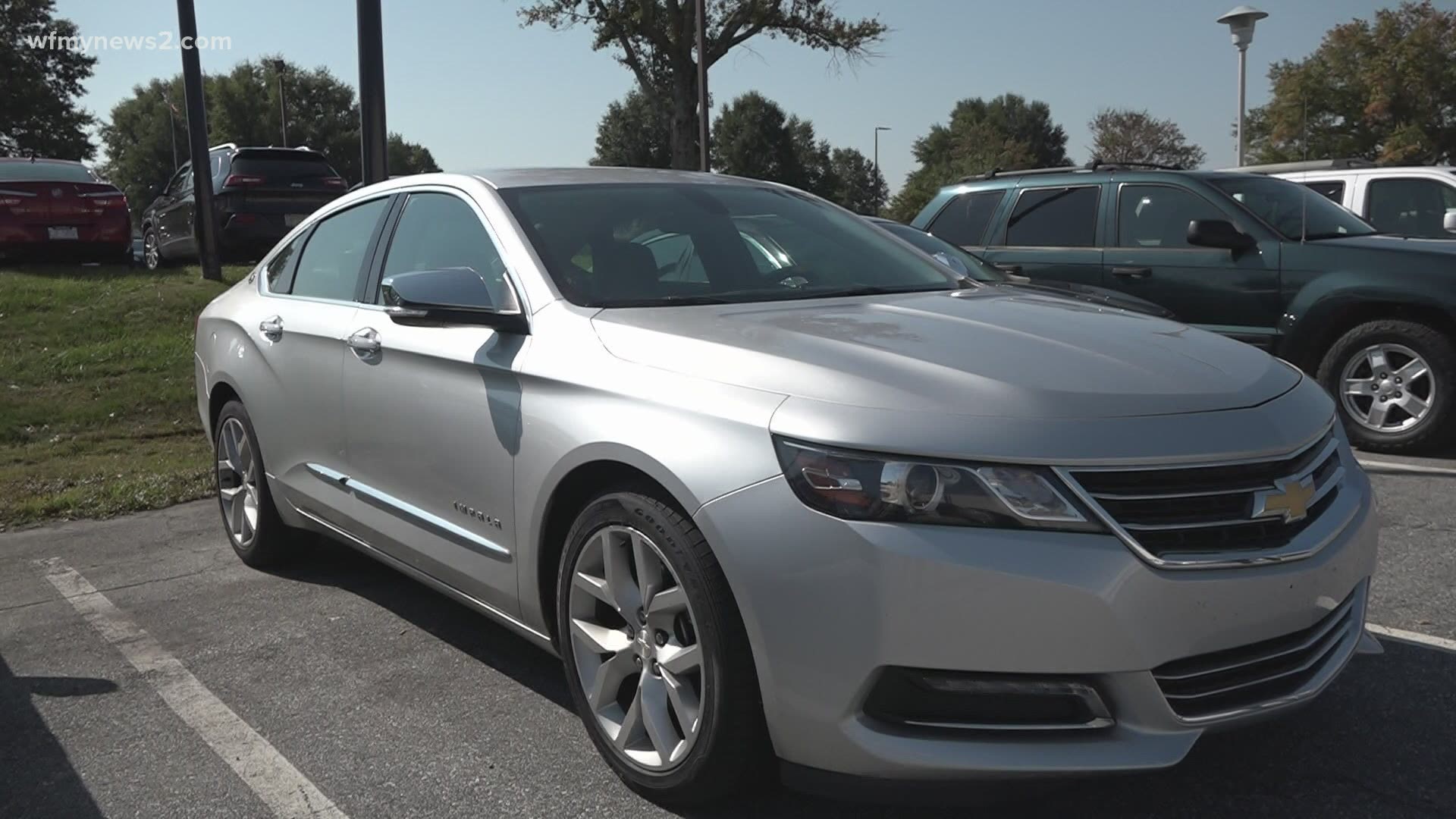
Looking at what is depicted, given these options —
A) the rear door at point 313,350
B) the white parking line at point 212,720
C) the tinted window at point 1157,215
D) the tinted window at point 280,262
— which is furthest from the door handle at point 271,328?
the tinted window at point 1157,215

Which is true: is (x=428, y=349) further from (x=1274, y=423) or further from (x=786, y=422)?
(x=1274, y=423)

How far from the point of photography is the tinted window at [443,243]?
12.1 ft

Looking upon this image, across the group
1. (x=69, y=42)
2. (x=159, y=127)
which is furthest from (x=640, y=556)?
(x=159, y=127)

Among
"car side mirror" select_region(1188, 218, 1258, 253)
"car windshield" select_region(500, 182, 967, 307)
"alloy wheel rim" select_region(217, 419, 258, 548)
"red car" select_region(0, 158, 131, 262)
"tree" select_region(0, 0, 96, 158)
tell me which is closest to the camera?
"car windshield" select_region(500, 182, 967, 307)

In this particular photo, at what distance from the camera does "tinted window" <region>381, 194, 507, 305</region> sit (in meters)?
3.70

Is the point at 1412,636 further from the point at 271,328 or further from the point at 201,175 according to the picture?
the point at 201,175

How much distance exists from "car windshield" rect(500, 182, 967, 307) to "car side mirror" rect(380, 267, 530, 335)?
155 mm

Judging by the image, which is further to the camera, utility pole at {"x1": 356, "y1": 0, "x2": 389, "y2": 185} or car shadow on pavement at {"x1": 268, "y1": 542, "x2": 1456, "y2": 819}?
utility pole at {"x1": 356, "y1": 0, "x2": 389, "y2": 185}

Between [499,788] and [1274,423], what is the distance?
201 centimetres

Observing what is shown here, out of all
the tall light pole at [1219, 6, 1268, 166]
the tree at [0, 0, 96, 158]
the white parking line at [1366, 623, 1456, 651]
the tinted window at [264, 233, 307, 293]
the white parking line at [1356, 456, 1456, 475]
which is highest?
the tree at [0, 0, 96, 158]

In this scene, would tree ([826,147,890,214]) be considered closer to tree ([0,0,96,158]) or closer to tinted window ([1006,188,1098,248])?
tree ([0,0,96,158])

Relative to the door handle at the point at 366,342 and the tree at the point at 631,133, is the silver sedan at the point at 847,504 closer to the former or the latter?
the door handle at the point at 366,342

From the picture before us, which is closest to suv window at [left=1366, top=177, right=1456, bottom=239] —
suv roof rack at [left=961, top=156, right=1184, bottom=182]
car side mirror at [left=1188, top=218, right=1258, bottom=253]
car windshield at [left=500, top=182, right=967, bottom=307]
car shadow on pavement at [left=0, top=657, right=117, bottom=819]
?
suv roof rack at [left=961, top=156, right=1184, bottom=182]

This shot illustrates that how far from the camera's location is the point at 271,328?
4770mm
